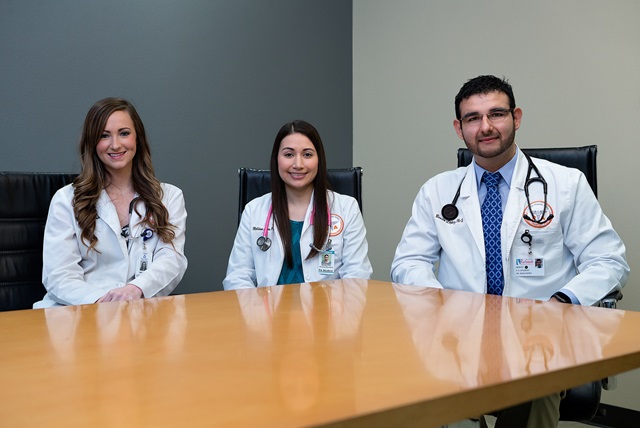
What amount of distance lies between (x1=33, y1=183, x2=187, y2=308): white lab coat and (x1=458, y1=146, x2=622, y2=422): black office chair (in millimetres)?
1266

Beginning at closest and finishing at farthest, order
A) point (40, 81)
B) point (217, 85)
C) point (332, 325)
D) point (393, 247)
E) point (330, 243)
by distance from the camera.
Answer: point (332, 325)
point (330, 243)
point (40, 81)
point (217, 85)
point (393, 247)

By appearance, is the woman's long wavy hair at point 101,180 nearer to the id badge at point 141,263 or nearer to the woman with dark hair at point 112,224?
the woman with dark hair at point 112,224

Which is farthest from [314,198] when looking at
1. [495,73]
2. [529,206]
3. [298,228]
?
[495,73]

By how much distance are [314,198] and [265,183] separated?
0.29 meters

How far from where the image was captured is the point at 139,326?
4.27 ft

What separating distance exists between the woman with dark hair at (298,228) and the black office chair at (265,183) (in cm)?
10

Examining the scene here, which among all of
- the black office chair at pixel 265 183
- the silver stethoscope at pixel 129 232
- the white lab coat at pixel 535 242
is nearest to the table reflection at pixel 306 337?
the white lab coat at pixel 535 242

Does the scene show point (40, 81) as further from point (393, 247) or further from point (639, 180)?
point (639, 180)

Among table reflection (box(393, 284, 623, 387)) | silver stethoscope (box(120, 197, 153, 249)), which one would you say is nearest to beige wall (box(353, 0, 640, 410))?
silver stethoscope (box(120, 197, 153, 249))

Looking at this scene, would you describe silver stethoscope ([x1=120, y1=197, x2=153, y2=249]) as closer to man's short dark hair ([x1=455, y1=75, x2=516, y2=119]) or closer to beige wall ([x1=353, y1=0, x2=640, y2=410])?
man's short dark hair ([x1=455, y1=75, x2=516, y2=119])

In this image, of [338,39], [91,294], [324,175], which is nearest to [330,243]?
[324,175]

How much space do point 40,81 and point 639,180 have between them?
2920 millimetres

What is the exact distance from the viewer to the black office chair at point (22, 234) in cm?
261

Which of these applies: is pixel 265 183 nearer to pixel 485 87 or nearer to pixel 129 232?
pixel 129 232
